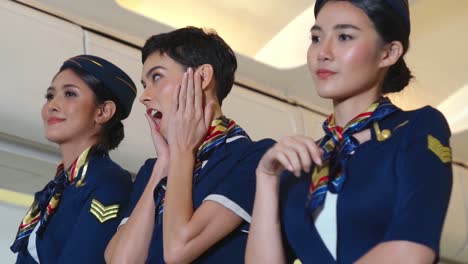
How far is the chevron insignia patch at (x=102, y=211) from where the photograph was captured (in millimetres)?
1945

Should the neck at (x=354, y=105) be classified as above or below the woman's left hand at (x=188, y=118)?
below

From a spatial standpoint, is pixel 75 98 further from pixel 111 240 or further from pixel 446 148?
pixel 446 148

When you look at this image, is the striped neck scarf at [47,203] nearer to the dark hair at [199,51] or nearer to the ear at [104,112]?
the ear at [104,112]

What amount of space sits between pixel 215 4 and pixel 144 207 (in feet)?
5.94

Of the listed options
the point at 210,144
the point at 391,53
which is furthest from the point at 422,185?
the point at 210,144

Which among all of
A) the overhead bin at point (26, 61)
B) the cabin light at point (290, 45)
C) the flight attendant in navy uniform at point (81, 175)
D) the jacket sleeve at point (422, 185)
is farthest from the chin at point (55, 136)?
the cabin light at point (290, 45)

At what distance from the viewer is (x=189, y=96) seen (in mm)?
1757

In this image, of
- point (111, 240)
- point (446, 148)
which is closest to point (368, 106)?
point (446, 148)

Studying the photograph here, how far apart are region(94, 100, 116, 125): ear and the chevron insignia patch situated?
0.32 m

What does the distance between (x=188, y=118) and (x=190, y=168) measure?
123mm

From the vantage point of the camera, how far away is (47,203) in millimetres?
2072

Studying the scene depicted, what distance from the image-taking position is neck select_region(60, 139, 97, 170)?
2.16 meters

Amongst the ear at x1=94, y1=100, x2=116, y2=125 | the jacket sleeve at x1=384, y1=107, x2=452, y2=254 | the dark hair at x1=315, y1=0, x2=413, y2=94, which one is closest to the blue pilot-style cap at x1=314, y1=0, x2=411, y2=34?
the dark hair at x1=315, y1=0, x2=413, y2=94

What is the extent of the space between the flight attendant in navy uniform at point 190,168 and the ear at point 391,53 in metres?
0.38
